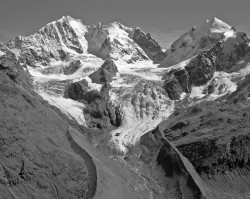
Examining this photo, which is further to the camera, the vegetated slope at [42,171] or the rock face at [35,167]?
the vegetated slope at [42,171]

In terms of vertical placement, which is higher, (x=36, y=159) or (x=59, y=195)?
(x=36, y=159)

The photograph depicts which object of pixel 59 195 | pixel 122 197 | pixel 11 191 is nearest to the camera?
pixel 11 191

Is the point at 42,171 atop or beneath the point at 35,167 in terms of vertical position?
beneath

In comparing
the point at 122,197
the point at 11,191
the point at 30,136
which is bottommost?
the point at 122,197

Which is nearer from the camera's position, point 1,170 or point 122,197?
point 1,170

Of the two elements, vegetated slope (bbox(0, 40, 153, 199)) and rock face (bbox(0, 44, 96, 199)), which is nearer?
rock face (bbox(0, 44, 96, 199))

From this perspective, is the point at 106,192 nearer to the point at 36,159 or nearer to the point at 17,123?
the point at 36,159

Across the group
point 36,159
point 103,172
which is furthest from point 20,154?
point 103,172

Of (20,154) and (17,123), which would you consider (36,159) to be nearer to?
(20,154)

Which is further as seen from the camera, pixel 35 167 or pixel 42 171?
pixel 42 171

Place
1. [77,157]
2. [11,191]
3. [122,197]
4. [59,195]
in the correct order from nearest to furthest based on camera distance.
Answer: [11,191] → [59,195] → [122,197] → [77,157]
